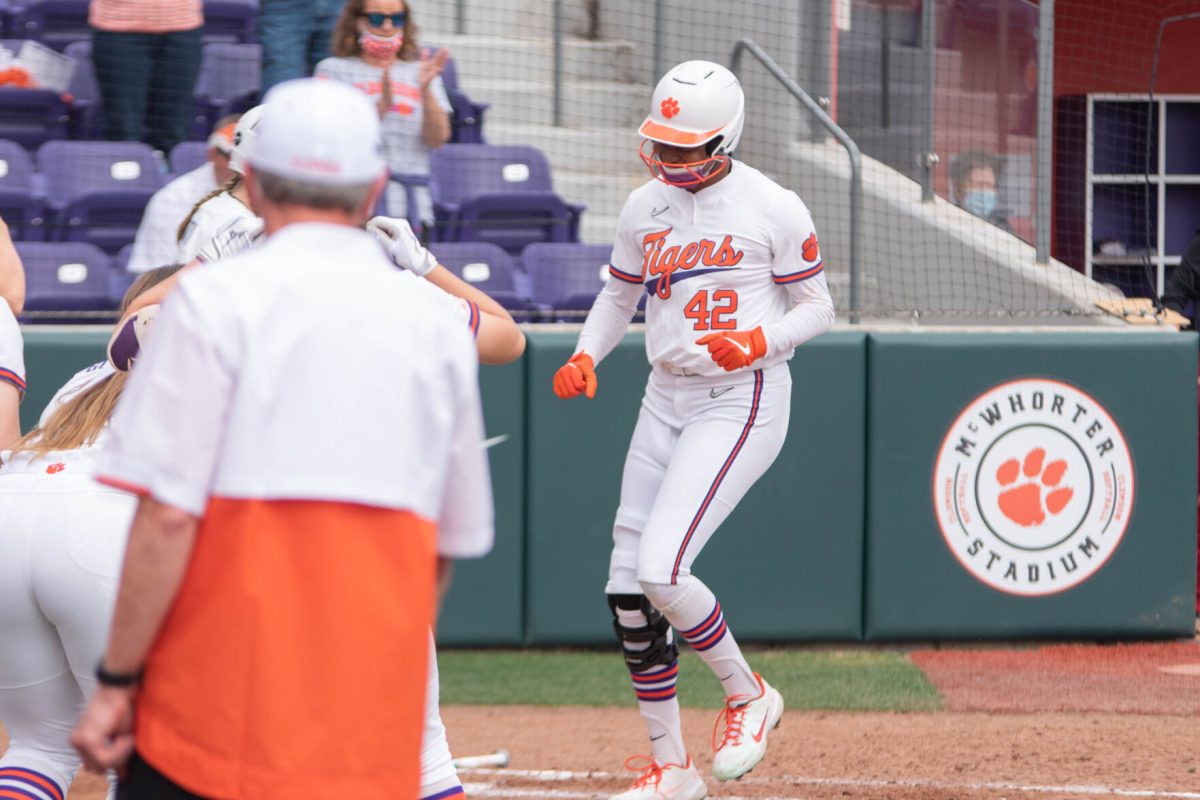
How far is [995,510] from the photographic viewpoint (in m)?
6.76

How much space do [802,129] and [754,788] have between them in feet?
15.4

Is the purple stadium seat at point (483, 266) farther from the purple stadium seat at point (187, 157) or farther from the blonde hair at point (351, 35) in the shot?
the purple stadium seat at point (187, 157)

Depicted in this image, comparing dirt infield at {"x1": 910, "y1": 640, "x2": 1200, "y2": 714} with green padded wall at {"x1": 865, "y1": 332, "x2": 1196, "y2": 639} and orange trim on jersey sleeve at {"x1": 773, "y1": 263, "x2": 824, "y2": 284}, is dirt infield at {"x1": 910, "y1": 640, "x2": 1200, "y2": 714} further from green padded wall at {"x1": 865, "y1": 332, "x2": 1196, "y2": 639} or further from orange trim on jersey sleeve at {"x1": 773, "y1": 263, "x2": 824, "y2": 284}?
orange trim on jersey sleeve at {"x1": 773, "y1": 263, "x2": 824, "y2": 284}

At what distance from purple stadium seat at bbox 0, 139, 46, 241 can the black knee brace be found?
14.0 feet

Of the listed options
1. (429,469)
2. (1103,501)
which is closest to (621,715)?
(1103,501)

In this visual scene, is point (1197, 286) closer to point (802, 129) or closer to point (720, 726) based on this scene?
point (802, 129)

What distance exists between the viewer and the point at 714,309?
15.1ft

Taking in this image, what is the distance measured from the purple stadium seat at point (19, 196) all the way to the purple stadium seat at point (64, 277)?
1.35 feet

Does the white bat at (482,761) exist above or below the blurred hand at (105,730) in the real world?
below

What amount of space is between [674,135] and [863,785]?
200 cm

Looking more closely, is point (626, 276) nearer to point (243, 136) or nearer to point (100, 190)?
point (243, 136)

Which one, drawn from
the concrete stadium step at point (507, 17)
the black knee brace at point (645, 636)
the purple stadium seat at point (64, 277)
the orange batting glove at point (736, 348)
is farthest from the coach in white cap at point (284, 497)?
the concrete stadium step at point (507, 17)

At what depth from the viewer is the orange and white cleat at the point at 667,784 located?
4516 mm

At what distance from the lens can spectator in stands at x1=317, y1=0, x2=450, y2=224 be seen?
753 centimetres
